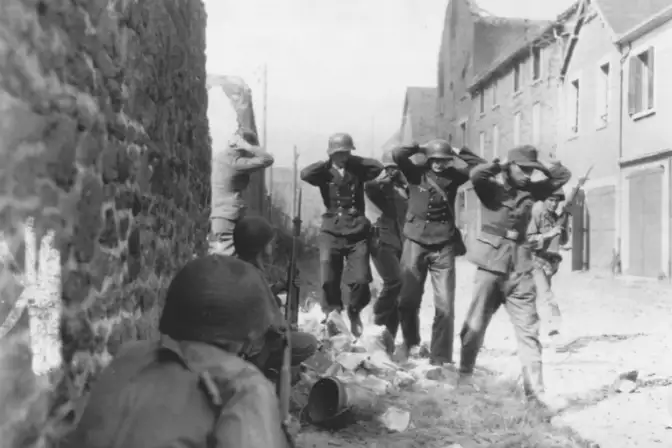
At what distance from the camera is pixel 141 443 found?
1.44 meters

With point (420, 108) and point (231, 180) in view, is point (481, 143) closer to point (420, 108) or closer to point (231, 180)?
point (420, 108)

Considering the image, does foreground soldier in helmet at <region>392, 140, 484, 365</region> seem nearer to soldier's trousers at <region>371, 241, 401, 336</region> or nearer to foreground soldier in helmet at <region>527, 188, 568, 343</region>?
soldier's trousers at <region>371, 241, 401, 336</region>

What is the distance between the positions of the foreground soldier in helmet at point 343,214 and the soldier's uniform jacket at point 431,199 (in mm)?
497

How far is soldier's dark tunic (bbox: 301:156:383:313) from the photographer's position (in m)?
6.46

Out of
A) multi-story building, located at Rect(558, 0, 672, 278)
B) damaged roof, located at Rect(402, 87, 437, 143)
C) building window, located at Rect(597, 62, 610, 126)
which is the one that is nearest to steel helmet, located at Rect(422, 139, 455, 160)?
multi-story building, located at Rect(558, 0, 672, 278)

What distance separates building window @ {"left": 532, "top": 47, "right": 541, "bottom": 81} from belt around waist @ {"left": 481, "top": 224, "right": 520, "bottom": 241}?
1615 cm

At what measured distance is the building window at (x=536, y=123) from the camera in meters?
19.6

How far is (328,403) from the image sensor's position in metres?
4.13

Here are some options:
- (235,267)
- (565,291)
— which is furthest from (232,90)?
(235,267)

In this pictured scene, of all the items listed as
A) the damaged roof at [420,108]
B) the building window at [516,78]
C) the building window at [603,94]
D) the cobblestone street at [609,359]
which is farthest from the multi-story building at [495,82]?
the cobblestone street at [609,359]

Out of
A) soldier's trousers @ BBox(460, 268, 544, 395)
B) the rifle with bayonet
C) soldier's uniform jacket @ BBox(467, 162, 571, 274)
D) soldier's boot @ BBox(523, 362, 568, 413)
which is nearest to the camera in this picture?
the rifle with bayonet

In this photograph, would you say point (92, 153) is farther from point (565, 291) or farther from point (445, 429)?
point (565, 291)

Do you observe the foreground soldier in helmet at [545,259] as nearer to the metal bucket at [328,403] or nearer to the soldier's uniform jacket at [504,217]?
the soldier's uniform jacket at [504,217]

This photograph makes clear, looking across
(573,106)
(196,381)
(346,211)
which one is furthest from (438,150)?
(573,106)
